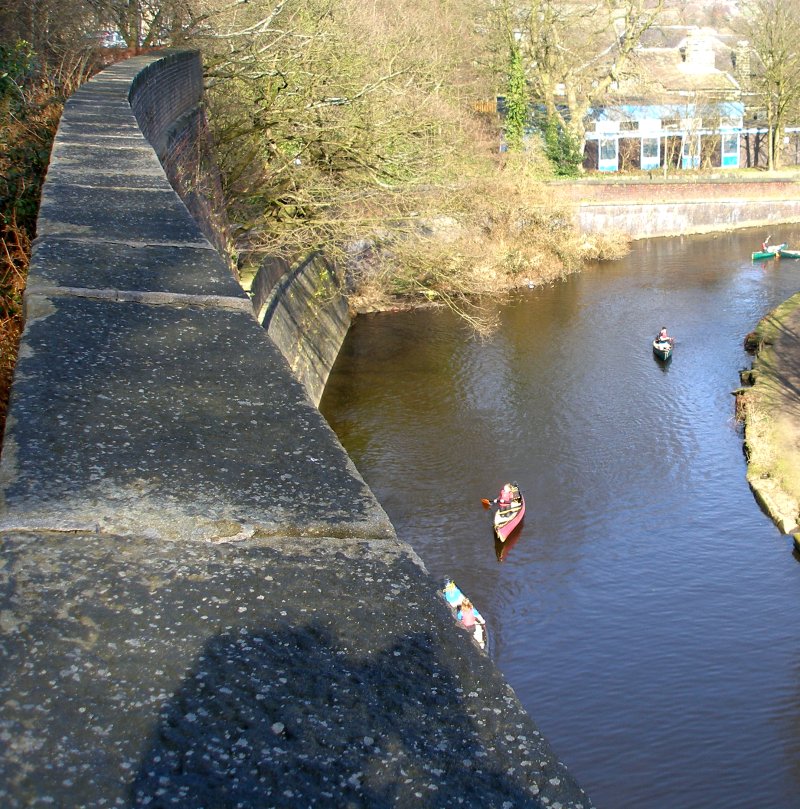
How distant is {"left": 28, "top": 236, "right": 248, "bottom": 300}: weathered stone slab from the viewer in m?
2.98

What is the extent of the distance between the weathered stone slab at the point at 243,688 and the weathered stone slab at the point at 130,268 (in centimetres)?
151

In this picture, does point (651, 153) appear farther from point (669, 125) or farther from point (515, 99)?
point (515, 99)

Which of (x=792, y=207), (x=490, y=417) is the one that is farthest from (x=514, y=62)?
(x=490, y=417)

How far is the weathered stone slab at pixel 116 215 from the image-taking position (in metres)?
3.63

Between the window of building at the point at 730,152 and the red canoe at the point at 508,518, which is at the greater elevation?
the red canoe at the point at 508,518

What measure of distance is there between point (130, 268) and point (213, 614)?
1.99m

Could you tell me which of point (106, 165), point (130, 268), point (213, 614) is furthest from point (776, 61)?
point (213, 614)

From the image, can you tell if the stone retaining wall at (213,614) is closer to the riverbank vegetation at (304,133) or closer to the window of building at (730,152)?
the riverbank vegetation at (304,133)

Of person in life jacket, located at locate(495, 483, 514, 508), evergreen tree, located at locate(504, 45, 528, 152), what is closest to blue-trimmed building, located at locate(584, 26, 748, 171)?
evergreen tree, located at locate(504, 45, 528, 152)

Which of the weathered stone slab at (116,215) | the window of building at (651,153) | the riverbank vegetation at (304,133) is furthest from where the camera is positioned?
the window of building at (651,153)

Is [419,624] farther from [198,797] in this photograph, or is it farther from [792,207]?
[792,207]

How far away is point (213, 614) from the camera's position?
1.43 metres

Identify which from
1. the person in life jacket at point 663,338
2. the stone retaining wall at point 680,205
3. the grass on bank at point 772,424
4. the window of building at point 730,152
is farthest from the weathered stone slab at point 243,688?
the window of building at point 730,152

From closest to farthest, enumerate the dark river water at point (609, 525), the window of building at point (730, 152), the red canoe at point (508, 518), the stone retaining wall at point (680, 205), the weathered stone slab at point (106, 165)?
the weathered stone slab at point (106, 165) < the dark river water at point (609, 525) < the red canoe at point (508, 518) < the stone retaining wall at point (680, 205) < the window of building at point (730, 152)
